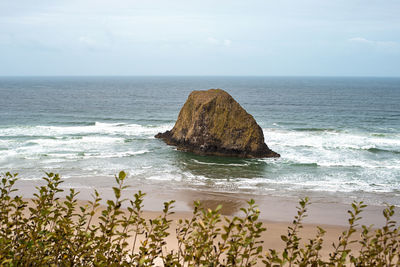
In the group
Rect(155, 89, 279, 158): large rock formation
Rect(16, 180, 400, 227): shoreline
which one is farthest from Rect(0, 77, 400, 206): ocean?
Rect(155, 89, 279, 158): large rock formation

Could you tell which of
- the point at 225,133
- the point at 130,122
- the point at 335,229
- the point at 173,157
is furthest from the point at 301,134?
the point at 335,229

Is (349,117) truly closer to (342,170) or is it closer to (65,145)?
(342,170)

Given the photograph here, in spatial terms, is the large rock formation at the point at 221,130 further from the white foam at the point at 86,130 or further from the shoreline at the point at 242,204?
the white foam at the point at 86,130

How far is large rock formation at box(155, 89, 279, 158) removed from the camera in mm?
30797

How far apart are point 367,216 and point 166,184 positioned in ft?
36.8

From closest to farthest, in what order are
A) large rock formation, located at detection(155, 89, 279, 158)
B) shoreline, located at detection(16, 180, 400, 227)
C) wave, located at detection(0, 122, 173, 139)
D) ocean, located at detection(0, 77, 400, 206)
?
shoreline, located at detection(16, 180, 400, 227) < ocean, located at detection(0, 77, 400, 206) < large rock formation, located at detection(155, 89, 279, 158) < wave, located at detection(0, 122, 173, 139)

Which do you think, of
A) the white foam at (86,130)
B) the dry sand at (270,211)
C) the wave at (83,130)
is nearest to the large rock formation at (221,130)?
the dry sand at (270,211)

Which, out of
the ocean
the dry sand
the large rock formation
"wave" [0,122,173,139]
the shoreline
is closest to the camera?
the dry sand

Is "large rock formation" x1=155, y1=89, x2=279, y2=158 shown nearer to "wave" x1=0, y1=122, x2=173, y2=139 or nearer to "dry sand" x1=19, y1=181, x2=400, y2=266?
"dry sand" x1=19, y1=181, x2=400, y2=266

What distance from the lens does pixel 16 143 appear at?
3522 cm

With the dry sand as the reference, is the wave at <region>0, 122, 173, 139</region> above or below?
above

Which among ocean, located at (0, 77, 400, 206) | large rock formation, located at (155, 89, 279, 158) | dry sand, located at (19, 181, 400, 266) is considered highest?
large rock formation, located at (155, 89, 279, 158)

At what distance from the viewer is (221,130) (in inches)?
1235

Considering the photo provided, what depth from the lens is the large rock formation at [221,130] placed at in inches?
1212
